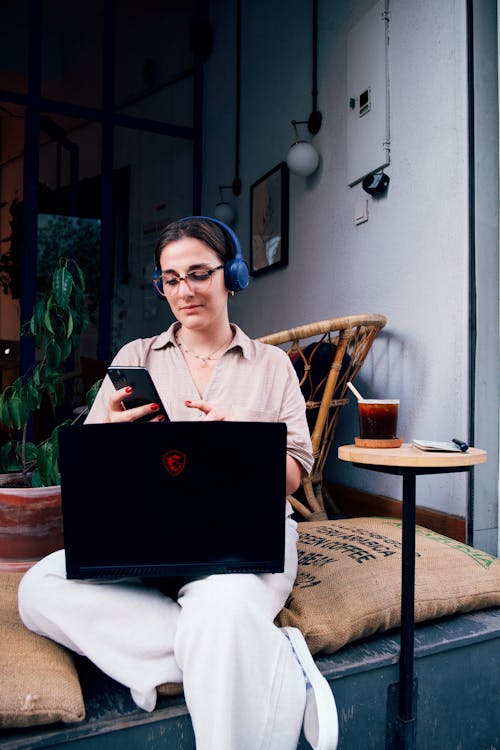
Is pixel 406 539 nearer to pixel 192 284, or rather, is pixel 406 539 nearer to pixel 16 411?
pixel 192 284

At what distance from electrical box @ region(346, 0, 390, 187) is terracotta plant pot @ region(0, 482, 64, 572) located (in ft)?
5.91

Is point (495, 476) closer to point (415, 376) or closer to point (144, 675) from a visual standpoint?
point (415, 376)

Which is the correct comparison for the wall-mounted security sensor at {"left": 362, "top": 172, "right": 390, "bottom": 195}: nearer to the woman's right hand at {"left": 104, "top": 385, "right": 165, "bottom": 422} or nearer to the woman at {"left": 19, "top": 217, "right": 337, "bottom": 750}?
the woman at {"left": 19, "top": 217, "right": 337, "bottom": 750}

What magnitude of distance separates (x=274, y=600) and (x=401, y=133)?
73.9 inches

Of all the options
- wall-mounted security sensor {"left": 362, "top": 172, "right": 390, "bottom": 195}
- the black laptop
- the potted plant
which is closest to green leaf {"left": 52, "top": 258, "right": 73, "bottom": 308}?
the potted plant

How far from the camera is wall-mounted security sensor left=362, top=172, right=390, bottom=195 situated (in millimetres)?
2367

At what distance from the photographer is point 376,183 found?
2381mm

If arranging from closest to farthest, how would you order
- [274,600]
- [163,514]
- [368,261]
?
[163,514]
[274,600]
[368,261]

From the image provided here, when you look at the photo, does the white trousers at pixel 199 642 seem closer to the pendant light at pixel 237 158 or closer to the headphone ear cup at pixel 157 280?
the headphone ear cup at pixel 157 280

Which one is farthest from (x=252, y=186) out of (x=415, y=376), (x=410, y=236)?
(x=415, y=376)

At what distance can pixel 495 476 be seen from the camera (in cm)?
196

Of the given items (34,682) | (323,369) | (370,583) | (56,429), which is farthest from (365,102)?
A: (34,682)

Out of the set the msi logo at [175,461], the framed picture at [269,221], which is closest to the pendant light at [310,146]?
the framed picture at [269,221]

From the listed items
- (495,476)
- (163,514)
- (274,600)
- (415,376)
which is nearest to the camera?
(163,514)
